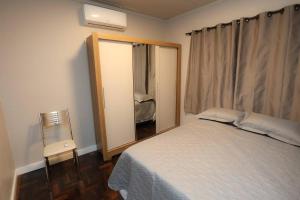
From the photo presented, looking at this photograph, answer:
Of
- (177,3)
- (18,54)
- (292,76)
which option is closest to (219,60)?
(292,76)

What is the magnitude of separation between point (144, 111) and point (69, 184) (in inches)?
60.8

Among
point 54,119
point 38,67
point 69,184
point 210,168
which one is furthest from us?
point 54,119

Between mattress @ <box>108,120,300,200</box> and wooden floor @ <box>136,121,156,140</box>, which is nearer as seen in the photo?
mattress @ <box>108,120,300,200</box>

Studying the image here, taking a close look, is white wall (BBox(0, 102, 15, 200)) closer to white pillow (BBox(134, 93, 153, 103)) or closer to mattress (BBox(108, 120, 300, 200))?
mattress (BBox(108, 120, 300, 200))

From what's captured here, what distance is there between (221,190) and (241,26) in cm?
214

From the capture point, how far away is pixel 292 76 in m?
1.88

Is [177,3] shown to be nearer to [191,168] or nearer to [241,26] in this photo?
[241,26]

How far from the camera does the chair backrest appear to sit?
2.12 m

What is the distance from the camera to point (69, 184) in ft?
6.35

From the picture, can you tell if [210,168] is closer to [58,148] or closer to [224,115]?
[224,115]

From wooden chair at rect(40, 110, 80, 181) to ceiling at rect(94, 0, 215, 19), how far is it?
183cm

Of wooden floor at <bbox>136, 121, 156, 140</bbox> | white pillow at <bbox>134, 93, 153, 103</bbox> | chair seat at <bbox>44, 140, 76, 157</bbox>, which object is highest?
white pillow at <bbox>134, 93, 153, 103</bbox>

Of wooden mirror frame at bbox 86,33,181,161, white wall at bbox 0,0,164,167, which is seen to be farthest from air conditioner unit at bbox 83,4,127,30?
wooden mirror frame at bbox 86,33,181,161

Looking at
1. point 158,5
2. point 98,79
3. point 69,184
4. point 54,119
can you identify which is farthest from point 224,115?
point 54,119
